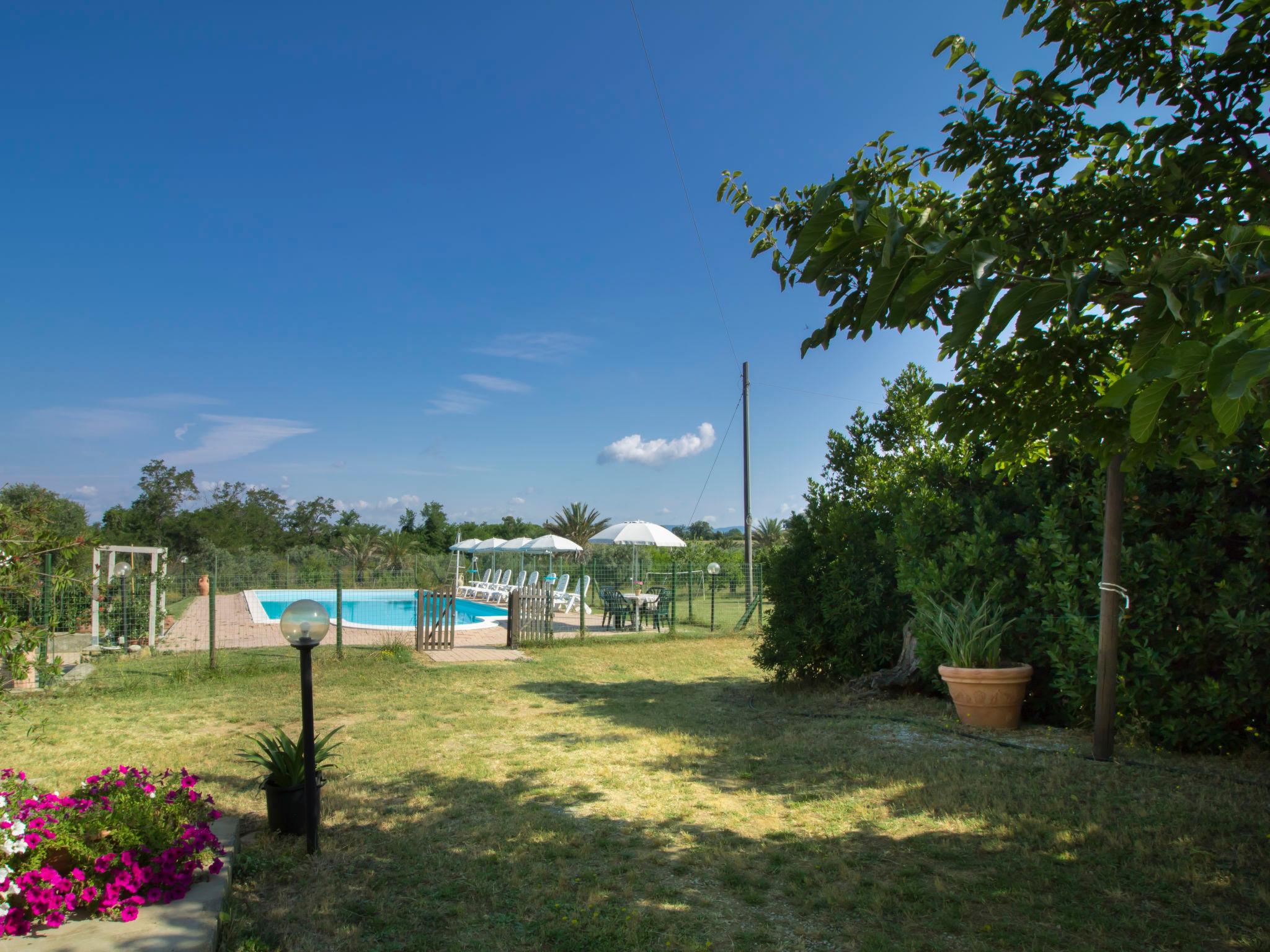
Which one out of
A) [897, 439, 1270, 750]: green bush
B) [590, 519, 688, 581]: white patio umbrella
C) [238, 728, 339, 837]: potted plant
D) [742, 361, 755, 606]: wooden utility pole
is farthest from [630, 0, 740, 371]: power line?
[238, 728, 339, 837]: potted plant

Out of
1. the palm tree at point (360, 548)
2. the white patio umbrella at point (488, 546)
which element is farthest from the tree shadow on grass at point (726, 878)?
the palm tree at point (360, 548)

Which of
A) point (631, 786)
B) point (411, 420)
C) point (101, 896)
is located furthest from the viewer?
point (411, 420)

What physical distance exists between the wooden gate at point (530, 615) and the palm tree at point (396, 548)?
683 inches

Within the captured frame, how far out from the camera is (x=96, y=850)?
288 centimetres

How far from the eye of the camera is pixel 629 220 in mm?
14688

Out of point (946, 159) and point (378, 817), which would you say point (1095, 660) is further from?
point (378, 817)

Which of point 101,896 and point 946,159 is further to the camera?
point 946,159

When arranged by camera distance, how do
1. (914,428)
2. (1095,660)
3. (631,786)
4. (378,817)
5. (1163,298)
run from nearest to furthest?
(1163,298)
(378,817)
(631,786)
(1095,660)
(914,428)

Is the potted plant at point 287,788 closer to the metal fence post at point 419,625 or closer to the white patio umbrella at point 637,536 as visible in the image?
the metal fence post at point 419,625

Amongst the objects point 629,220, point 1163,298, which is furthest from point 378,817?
point 629,220

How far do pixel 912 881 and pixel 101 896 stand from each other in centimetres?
348

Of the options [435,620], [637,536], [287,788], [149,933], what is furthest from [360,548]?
[149,933]

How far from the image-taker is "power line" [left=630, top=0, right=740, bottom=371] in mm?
10180

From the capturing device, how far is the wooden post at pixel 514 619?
12.3m
